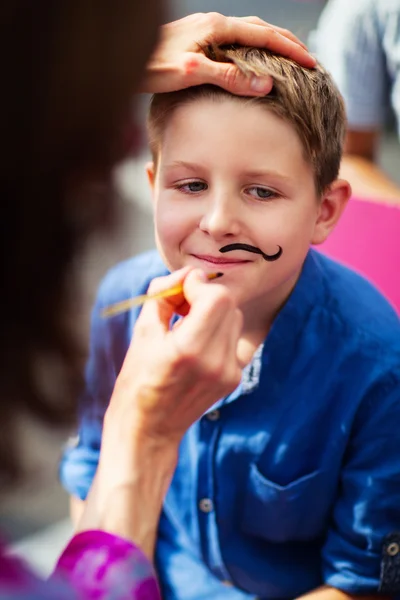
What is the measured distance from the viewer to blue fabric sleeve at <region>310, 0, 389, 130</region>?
1.58m

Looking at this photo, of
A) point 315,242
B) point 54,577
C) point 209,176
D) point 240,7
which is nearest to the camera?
point 54,577

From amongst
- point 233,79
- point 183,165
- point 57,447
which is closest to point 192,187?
point 183,165

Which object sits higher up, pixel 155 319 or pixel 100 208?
pixel 100 208

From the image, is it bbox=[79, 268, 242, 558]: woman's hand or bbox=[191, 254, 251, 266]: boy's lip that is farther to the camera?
bbox=[191, 254, 251, 266]: boy's lip

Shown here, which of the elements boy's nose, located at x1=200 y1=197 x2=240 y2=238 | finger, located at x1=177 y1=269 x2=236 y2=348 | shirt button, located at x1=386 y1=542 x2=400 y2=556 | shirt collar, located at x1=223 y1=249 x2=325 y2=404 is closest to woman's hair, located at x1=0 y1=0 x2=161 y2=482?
finger, located at x1=177 y1=269 x2=236 y2=348

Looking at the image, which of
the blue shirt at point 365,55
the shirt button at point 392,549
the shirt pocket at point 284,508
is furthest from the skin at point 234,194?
the blue shirt at point 365,55

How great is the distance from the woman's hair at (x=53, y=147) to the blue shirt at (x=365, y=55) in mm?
1165

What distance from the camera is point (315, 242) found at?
1.02 metres

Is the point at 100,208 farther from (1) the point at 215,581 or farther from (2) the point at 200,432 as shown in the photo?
(1) the point at 215,581

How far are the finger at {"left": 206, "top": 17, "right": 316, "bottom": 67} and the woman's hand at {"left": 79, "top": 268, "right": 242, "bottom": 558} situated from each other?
0.32m

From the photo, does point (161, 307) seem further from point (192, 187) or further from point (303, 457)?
point (303, 457)

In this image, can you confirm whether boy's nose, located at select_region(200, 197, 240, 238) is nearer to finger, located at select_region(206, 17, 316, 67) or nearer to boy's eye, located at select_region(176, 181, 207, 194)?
boy's eye, located at select_region(176, 181, 207, 194)

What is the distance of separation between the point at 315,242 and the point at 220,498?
369 mm

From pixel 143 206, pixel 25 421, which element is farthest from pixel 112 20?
pixel 143 206
